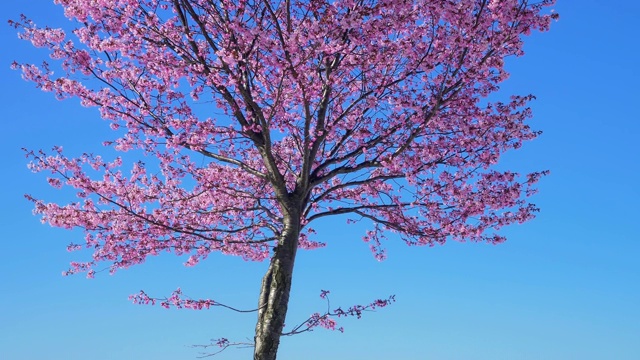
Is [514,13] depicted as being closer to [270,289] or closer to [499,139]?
[499,139]

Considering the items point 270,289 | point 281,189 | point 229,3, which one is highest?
point 229,3

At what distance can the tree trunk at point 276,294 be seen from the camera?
1113cm

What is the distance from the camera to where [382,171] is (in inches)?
535

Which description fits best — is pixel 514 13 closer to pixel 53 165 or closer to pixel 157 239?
pixel 157 239

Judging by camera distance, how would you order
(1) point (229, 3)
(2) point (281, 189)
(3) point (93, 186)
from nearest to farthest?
(1) point (229, 3)
(2) point (281, 189)
(3) point (93, 186)

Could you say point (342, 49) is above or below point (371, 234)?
below

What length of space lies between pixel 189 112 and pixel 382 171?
4.10 metres

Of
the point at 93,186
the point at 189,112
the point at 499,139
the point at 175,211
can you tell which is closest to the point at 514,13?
the point at 499,139

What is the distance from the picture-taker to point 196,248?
1395 cm

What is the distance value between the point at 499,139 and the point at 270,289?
17.3 ft

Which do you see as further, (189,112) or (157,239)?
(157,239)

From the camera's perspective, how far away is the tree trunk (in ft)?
36.5

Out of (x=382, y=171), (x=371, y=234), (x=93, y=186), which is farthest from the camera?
(x=371, y=234)

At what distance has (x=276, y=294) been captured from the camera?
11344 millimetres
